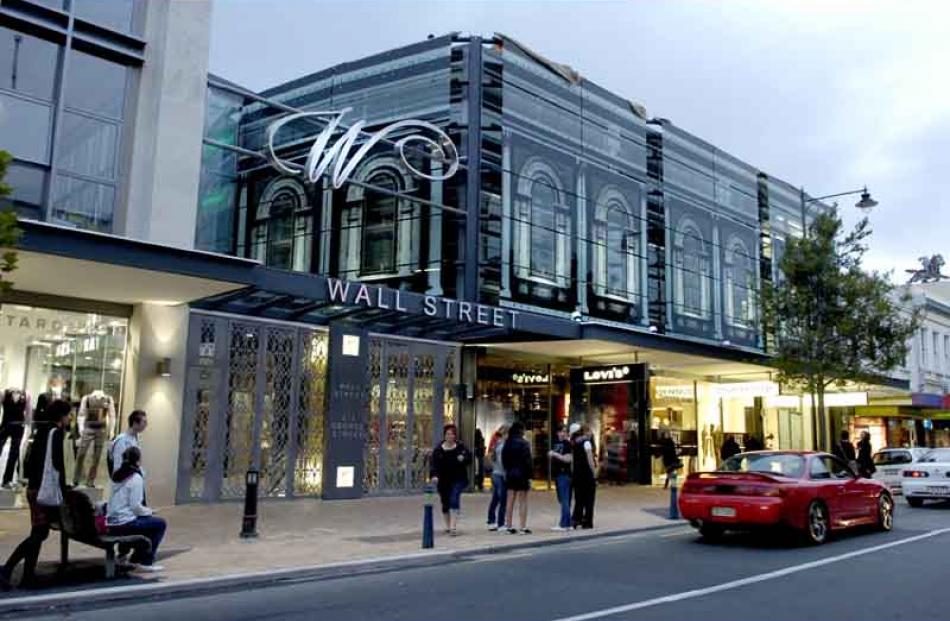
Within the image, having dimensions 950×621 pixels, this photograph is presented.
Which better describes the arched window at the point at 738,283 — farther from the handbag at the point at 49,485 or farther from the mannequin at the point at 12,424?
the handbag at the point at 49,485

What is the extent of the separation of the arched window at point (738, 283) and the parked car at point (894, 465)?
720cm

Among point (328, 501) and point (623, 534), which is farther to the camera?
point (328, 501)

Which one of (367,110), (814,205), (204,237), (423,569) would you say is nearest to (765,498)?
(423,569)

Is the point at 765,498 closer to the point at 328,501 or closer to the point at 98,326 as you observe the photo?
the point at 328,501

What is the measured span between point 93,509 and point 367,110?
13969mm

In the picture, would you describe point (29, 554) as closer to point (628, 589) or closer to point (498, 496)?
point (628, 589)

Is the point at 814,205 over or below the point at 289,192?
over

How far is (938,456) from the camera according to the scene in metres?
19.3

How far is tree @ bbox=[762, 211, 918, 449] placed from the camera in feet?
75.7

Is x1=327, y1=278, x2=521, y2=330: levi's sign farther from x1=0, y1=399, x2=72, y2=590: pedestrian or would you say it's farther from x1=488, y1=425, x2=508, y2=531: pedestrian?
x1=0, y1=399, x2=72, y2=590: pedestrian

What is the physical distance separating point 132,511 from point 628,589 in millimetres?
5164

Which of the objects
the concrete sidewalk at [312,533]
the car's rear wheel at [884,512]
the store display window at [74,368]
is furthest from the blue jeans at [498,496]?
the store display window at [74,368]

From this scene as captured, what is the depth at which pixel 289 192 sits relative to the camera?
18.2 m

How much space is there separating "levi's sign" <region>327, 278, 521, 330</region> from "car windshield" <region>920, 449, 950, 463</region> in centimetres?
1009
